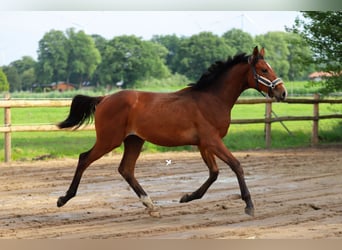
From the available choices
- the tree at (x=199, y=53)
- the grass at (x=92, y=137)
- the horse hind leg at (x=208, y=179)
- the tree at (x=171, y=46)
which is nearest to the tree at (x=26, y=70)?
the grass at (x=92, y=137)

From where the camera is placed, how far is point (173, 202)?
21.7ft

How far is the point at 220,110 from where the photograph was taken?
6012mm

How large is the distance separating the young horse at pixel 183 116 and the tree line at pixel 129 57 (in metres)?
8.65

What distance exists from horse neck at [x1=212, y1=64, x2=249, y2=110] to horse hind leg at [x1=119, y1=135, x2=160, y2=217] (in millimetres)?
964

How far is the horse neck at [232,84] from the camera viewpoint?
6.11m

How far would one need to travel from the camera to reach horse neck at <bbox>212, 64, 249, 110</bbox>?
611 centimetres

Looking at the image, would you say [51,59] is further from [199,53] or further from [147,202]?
[147,202]

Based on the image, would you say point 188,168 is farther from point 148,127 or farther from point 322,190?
point 148,127

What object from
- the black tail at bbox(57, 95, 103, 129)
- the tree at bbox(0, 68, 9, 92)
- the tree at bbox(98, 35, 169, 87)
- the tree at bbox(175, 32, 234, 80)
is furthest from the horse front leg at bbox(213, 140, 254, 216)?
the tree at bbox(98, 35, 169, 87)

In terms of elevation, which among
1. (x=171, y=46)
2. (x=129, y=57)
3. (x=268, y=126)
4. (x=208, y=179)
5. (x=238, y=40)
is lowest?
(x=268, y=126)

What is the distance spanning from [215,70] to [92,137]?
7.67m

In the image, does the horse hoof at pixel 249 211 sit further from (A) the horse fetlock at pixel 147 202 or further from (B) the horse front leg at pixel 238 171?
(A) the horse fetlock at pixel 147 202

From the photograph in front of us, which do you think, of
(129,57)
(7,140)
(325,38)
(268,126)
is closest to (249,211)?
(7,140)

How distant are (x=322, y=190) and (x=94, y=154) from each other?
3039 millimetres
